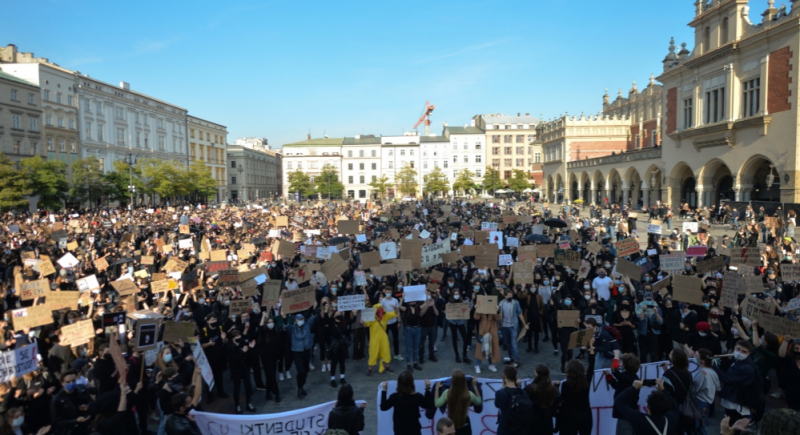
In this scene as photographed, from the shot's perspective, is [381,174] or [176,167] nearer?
[176,167]

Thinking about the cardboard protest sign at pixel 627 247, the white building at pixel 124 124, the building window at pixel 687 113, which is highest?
the white building at pixel 124 124

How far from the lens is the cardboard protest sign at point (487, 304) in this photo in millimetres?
9602

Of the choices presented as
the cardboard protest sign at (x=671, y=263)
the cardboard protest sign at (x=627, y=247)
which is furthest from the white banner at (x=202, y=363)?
the cardboard protest sign at (x=627, y=247)

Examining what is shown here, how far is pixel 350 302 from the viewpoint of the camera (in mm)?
9758

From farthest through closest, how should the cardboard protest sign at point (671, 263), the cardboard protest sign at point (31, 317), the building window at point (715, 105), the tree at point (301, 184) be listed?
1. the tree at point (301, 184)
2. the building window at point (715, 105)
3. the cardboard protest sign at point (671, 263)
4. the cardboard protest sign at point (31, 317)

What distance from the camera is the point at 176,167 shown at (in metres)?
61.6

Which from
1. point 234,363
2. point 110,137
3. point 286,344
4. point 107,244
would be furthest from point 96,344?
point 110,137

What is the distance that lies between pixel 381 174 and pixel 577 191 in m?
51.5

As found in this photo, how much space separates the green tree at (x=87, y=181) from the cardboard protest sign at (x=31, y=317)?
43.5 m

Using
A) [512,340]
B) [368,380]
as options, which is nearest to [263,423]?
[368,380]

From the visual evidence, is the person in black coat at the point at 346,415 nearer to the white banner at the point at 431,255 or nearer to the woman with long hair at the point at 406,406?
the woman with long hair at the point at 406,406

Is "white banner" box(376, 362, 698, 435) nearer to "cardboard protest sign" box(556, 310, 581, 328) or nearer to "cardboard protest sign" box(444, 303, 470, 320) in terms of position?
"cardboard protest sign" box(556, 310, 581, 328)

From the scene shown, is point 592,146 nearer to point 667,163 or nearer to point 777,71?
point 667,163

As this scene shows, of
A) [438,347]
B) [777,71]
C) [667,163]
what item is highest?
[777,71]
